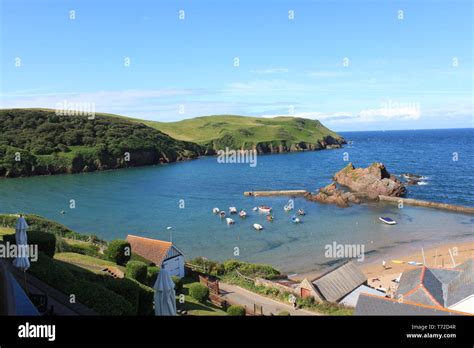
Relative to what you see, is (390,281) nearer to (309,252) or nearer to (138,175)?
(309,252)

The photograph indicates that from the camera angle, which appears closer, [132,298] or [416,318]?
[416,318]

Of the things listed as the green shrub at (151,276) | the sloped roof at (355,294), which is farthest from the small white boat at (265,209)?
the green shrub at (151,276)

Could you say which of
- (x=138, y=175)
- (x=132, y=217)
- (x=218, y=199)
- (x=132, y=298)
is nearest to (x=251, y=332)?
(x=132, y=298)

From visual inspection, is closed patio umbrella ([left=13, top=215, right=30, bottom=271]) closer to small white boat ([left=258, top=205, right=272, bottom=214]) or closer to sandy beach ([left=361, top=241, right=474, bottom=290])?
sandy beach ([left=361, top=241, right=474, bottom=290])

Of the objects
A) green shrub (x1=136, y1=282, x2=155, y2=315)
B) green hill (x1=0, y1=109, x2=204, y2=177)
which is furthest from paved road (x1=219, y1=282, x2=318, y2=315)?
green hill (x1=0, y1=109, x2=204, y2=177)

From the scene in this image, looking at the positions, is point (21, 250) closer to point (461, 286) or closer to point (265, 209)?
point (461, 286)

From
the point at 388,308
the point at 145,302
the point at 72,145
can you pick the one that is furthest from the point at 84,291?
the point at 72,145
